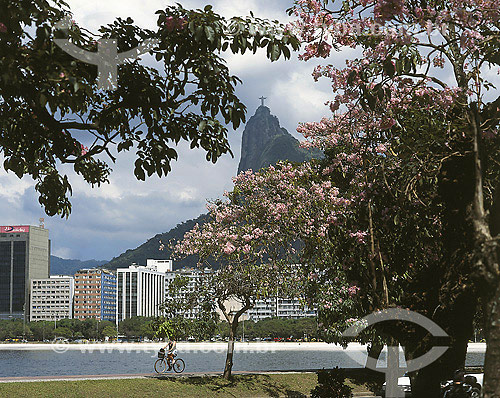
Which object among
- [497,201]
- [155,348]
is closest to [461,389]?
[497,201]

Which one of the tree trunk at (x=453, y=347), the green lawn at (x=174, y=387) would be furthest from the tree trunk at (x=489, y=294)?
the green lawn at (x=174, y=387)

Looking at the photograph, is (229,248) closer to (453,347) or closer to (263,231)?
(263,231)

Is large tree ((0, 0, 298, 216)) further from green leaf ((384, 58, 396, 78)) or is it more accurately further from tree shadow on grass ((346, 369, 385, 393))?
tree shadow on grass ((346, 369, 385, 393))

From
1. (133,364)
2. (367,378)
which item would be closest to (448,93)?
(367,378)

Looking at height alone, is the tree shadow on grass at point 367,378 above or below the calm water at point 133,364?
above

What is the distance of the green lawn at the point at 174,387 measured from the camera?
2430 cm

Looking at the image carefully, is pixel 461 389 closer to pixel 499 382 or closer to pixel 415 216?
pixel 415 216

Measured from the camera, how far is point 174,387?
2642 cm

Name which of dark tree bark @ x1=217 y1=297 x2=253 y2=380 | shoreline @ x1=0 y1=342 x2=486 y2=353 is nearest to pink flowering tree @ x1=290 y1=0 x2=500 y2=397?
dark tree bark @ x1=217 y1=297 x2=253 y2=380

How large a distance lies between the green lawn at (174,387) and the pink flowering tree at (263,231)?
10.4 ft

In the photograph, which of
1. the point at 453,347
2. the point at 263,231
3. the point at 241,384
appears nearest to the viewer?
the point at 453,347

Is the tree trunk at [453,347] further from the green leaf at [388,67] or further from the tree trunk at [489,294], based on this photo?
the green leaf at [388,67]

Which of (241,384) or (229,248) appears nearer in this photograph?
(229,248)

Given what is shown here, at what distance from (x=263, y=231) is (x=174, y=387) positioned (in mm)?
8442
